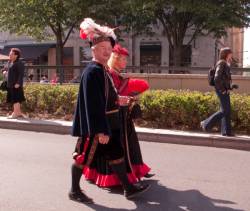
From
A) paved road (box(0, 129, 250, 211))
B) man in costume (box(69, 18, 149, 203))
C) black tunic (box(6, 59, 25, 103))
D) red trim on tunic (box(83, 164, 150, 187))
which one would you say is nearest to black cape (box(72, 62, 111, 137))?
man in costume (box(69, 18, 149, 203))

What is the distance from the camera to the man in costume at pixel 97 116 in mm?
4613

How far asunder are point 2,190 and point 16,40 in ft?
113

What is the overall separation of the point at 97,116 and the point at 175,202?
131 centimetres

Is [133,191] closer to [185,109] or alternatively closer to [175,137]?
[175,137]

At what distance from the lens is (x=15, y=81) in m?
10.4

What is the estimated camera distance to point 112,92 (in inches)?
190

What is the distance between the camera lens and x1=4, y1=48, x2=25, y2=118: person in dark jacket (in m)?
A: 10.3

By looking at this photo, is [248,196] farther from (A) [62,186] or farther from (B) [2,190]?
(B) [2,190]

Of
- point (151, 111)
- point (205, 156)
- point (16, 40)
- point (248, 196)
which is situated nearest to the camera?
point (248, 196)

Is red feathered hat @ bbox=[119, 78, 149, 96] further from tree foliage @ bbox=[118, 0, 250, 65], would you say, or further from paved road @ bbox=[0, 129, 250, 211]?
tree foliage @ bbox=[118, 0, 250, 65]

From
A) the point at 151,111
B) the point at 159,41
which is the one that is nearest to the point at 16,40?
the point at 159,41

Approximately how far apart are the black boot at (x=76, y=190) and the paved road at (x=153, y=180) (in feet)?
0.30

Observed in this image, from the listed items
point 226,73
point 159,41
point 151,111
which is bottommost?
point 151,111

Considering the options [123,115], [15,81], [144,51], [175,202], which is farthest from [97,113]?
[144,51]
